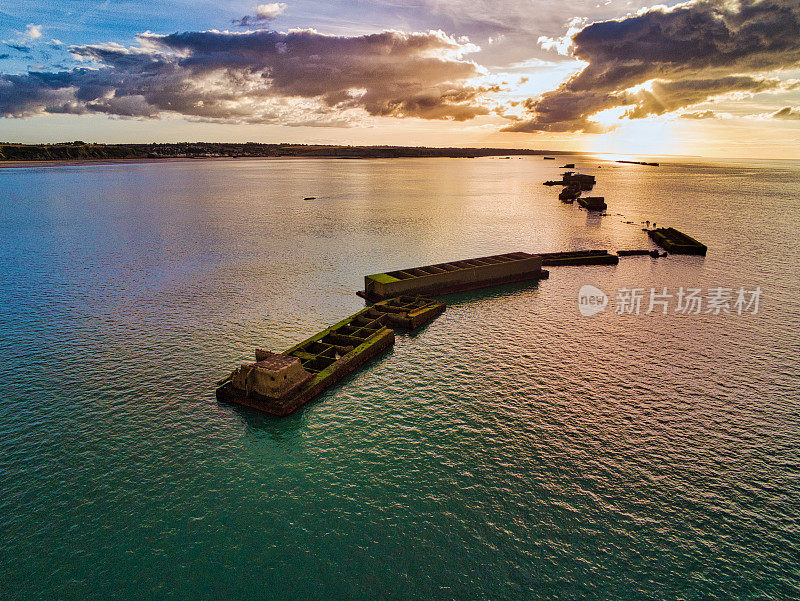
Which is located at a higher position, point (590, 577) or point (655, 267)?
point (655, 267)

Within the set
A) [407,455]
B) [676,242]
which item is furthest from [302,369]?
[676,242]

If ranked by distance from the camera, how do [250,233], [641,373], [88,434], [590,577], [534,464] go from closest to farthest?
1. [590,577]
2. [534,464]
3. [88,434]
4. [641,373]
5. [250,233]

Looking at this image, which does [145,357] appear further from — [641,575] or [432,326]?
[641,575]

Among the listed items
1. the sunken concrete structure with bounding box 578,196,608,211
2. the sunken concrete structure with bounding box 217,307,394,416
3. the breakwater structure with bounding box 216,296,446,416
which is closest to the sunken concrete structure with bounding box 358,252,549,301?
the breakwater structure with bounding box 216,296,446,416

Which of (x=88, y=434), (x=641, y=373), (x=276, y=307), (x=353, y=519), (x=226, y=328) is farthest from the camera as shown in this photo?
(x=276, y=307)

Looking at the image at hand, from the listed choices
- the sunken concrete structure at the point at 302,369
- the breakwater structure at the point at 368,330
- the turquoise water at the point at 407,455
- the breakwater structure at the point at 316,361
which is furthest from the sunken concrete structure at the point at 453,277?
the sunken concrete structure at the point at 302,369

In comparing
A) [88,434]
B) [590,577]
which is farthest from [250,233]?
[590,577]
